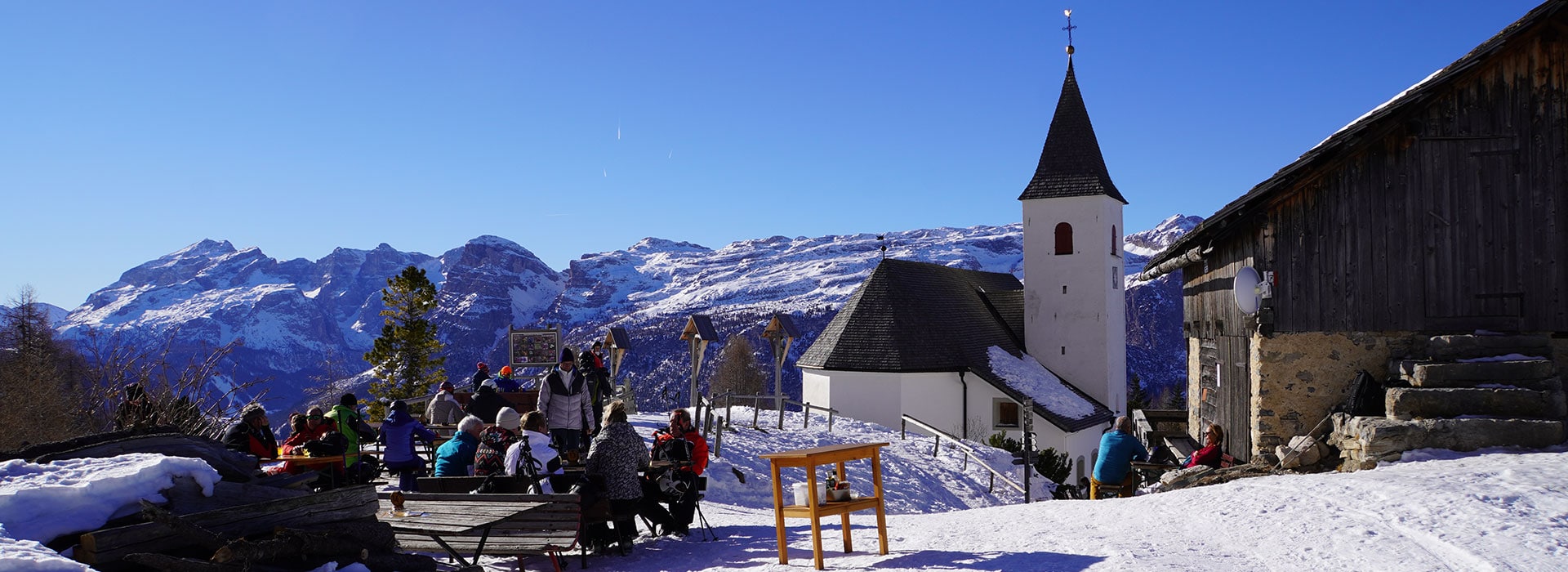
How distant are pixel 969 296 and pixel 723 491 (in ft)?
82.7

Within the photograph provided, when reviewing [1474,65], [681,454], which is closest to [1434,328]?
[1474,65]

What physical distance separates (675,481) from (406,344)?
3071 cm

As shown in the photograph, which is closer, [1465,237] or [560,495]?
[560,495]

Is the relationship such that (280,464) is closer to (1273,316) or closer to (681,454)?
(681,454)

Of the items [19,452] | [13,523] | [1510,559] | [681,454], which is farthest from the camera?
[681,454]

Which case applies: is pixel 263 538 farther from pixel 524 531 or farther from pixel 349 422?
pixel 349 422

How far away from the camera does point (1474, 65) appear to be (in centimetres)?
1144

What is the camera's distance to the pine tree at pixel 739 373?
3656 inches

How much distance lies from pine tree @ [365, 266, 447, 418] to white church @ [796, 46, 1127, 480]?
1435 centimetres

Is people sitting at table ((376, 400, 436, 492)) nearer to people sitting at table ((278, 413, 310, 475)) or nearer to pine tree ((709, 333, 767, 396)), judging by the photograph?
people sitting at table ((278, 413, 310, 475))

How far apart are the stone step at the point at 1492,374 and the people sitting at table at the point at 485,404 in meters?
11.9

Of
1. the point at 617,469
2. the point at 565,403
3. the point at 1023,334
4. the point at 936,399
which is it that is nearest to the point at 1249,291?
the point at 617,469

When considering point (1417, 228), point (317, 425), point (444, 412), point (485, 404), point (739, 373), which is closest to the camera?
point (1417, 228)

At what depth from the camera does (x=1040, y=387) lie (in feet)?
115
